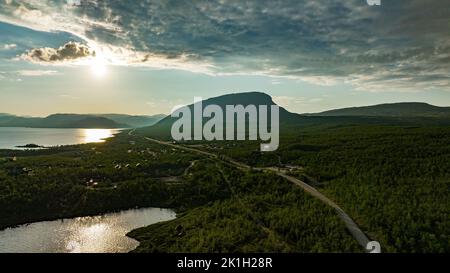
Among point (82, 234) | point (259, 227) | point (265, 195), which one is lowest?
point (82, 234)

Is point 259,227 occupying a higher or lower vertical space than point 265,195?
lower

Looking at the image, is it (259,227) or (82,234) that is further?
(82,234)

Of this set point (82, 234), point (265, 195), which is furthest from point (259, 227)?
point (82, 234)

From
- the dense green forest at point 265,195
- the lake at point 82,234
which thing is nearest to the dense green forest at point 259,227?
the dense green forest at point 265,195

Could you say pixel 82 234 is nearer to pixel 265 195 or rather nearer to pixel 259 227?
pixel 259 227

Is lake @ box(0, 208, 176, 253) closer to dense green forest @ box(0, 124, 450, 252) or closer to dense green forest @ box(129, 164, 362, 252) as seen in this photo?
dense green forest @ box(0, 124, 450, 252)

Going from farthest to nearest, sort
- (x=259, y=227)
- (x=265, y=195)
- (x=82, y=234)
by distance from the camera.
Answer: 1. (x=265, y=195)
2. (x=82, y=234)
3. (x=259, y=227)

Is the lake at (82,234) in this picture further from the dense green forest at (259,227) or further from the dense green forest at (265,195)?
the dense green forest at (259,227)

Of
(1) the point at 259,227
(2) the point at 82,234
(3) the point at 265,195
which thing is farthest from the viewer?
(3) the point at 265,195
